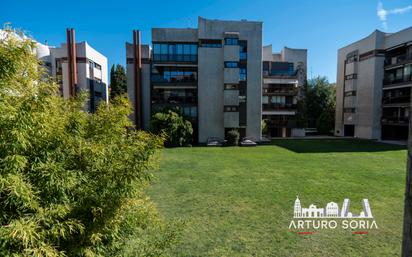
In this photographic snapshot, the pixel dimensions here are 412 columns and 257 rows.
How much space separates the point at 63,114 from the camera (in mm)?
3031

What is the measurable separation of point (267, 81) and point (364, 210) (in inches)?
1043

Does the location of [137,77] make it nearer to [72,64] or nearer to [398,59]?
[72,64]

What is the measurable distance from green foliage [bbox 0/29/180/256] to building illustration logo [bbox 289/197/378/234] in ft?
16.6

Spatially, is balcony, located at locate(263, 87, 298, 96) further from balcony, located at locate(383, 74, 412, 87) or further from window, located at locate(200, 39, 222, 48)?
window, located at locate(200, 39, 222, 48)

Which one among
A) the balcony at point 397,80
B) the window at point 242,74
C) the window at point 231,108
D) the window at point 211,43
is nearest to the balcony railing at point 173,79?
the window at point 211,43

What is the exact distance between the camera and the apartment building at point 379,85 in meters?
26.5

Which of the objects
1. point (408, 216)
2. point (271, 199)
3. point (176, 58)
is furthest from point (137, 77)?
point (408, 216)

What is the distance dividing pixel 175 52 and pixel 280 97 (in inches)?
666

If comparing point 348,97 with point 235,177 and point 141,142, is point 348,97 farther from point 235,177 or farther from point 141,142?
point 141,142

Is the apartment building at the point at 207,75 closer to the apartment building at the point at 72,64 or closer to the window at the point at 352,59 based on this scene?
the apartment building at the point at 72,64

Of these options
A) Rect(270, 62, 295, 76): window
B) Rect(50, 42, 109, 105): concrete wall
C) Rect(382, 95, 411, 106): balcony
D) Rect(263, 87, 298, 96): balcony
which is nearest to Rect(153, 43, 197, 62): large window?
Rect(50, 42, 109, 105): concrete wall

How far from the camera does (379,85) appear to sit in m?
28.9

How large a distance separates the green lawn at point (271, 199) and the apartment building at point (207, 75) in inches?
383

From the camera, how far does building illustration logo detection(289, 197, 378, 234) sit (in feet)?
21.3
